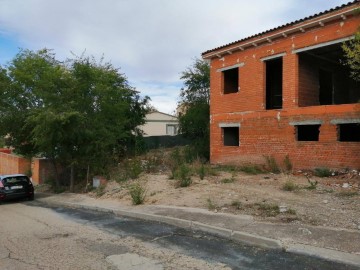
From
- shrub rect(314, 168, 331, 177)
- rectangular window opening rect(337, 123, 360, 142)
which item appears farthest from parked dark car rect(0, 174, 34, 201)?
rectangular window opening rect(337, 123, 360, 142)

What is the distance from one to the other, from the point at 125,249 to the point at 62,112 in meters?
11.3

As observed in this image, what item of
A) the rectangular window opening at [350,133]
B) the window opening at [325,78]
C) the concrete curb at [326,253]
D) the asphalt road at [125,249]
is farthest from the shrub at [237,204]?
the rectangular window opening at [350,133]

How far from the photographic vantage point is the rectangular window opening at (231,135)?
68.2ft

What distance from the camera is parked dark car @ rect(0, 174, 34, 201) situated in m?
16.7

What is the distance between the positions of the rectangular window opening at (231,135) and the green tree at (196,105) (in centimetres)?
488

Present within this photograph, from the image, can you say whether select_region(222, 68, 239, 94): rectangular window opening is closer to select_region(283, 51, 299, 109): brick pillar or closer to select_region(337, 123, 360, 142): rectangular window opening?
select_region(283, 51, 299, 109): brick pillar

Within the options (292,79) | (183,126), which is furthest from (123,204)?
(183,126)

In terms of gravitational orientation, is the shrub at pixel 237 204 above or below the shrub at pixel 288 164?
below

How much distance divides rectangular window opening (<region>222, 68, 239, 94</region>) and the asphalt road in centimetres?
1263

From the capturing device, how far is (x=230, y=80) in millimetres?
21266

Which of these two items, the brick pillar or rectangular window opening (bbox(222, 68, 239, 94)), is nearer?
the brick pillar

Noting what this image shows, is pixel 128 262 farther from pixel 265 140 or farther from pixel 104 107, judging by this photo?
pixel 104 107

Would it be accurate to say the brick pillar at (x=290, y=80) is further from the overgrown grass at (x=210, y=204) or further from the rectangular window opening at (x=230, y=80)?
the overgrown grass at (x=210, y=204)

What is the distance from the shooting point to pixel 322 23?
15.3 metres
